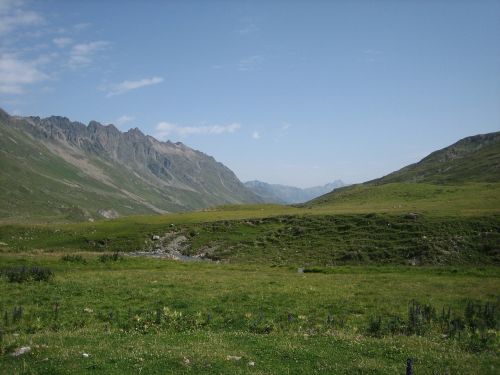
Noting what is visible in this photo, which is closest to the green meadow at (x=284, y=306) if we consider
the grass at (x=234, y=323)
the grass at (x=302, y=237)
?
the grass at (x=234, y=323)

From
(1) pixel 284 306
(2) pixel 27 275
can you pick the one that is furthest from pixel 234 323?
(2) pixel 27 275

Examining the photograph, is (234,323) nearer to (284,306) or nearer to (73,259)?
(284,306)

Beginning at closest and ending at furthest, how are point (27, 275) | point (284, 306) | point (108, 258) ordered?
point (284, 306) → point (27, 275) → point (108, 258)

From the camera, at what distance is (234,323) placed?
2422cm

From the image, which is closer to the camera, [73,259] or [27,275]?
[27,275]

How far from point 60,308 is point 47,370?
489 inches

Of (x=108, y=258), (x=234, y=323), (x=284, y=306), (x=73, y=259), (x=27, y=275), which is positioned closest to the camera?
(x=234, y=323)

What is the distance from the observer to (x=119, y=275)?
40250mm

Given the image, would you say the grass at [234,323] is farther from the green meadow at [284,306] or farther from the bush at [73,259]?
the bush at [73,259]

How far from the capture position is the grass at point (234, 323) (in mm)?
16016

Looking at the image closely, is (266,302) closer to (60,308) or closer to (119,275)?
(60,308)

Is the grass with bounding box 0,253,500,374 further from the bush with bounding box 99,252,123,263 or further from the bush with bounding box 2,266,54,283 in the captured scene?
the bush with bounding box 99,252,123,263

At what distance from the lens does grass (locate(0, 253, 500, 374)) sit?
1602 centimetres

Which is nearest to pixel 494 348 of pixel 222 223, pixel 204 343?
pixel 204 343
